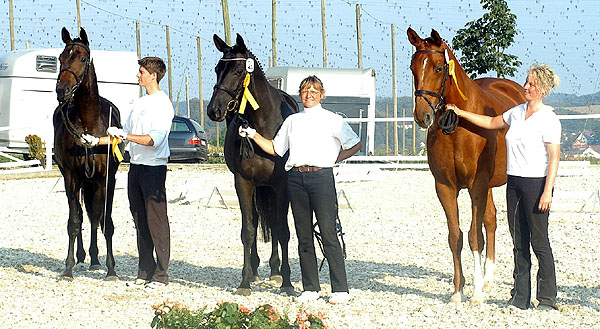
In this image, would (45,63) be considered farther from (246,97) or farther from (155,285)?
(246,97)

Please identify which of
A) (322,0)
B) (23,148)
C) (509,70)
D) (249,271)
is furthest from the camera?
(322,0)

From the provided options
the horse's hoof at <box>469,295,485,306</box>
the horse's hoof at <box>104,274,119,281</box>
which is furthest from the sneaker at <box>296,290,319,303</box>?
the horse's hoof at <box>104,274,119,281</box>

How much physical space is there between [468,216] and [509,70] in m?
9.65

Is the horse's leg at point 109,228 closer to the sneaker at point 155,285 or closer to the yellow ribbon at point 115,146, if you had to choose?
the yellow ribbon at point 115,146

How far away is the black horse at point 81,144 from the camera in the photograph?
24.8ft

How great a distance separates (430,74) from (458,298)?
1819 mm

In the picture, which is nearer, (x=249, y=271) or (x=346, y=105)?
(x=249, y=271)

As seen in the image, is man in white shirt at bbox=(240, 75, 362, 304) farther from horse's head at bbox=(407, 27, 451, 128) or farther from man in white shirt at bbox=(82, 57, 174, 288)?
man in white shirt at bbox=(82, 57, 174, 288)

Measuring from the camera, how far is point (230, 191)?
13648 millimetres

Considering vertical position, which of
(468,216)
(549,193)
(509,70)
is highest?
(509,70)

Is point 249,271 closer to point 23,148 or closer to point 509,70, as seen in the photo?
point 509,70

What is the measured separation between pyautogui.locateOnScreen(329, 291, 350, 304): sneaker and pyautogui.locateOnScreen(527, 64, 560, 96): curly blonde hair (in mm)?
2203

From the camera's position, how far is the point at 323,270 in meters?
8.38

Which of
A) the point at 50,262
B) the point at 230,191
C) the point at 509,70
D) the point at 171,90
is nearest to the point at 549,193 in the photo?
the point at 50,262
